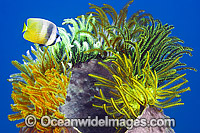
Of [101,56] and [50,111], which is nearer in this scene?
[50,111]

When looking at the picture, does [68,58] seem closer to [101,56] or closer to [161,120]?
[101,56]

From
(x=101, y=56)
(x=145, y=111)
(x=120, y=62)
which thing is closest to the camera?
(x=145, y=111)

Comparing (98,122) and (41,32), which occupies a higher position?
(41,32)

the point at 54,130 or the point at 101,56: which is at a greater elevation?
the point at 101,56

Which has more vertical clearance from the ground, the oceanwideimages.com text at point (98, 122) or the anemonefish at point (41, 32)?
the anemonefish at point (41, 32)

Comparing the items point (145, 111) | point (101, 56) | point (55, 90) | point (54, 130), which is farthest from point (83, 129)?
point (101, 56)

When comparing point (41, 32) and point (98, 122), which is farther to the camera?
point (98, 122)

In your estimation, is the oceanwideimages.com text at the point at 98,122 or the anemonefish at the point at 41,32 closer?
the oceanwideimages.com text at the point at 98,122

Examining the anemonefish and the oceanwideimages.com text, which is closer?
the oceanwideimages.com text

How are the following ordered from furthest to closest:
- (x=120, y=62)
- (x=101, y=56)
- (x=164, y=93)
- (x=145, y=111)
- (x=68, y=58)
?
(x=101, y=56) < (x=68, y=58) < (x=120, y=62) < (x=164, y=93) < (x=145, y=111)

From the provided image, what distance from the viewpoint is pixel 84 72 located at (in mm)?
3539

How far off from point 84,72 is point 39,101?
0.99 meters

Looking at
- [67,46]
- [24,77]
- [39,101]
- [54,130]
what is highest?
[67,46]

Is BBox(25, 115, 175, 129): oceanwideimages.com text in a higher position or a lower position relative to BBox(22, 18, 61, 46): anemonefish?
lower
